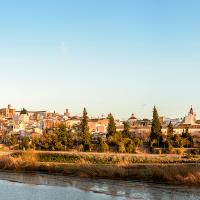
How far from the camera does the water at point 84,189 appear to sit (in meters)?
12.2

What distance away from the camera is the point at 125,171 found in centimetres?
1723

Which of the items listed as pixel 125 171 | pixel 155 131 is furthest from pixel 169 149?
pixel 125 171

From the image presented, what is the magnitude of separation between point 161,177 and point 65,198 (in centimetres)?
589

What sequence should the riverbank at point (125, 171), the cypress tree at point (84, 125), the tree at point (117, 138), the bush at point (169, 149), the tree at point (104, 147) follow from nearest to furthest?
the riverbank at point (125, 171) < the bush at point (169, 149) < the tree at point (104, 147) < the tree at point (117, 138) < the cypress tree at point (84, 125)

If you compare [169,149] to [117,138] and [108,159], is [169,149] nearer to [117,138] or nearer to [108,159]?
[117,138]

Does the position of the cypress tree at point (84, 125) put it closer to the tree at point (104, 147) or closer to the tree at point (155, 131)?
the tree at point (104, 147)

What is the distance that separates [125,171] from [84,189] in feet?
13.8

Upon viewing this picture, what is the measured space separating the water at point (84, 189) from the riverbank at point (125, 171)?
2.18 ft

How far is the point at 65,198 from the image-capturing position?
1193 cm

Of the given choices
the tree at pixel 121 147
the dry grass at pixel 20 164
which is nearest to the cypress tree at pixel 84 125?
the tree at pixel 121 147

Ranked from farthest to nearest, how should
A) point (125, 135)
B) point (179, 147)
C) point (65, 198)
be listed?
point (125, 135) → point (179, 147) → point (65, 198)

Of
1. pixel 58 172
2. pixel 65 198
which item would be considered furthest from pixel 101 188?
pixel 58 172

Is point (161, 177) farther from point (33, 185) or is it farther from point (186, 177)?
point (33, 185)

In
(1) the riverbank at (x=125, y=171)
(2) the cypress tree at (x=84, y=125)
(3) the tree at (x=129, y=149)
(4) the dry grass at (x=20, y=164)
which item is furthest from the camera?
(2) the cypress tree at (x=84, y=125)
